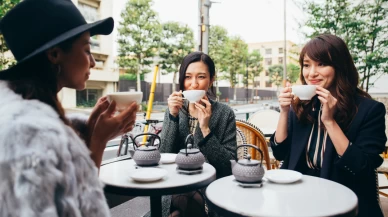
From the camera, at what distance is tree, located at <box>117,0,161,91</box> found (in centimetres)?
2109

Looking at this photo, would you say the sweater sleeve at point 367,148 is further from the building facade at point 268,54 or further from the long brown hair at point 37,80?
the building facade at point 268,54

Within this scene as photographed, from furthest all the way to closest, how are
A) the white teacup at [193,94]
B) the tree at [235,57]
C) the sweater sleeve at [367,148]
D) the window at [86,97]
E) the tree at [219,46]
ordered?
A: the tree at [235,57] → the tree at [219,46] → the window at [86,97] → the white teacup at [193,94] → the sweater sleeve at [367,148]

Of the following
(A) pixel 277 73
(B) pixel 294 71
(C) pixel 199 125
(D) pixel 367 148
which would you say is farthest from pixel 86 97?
(A) pixel 277 73

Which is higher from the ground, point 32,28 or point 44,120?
point 32,28

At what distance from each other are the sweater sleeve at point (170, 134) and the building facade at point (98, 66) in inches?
704

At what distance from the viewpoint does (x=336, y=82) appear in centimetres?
193

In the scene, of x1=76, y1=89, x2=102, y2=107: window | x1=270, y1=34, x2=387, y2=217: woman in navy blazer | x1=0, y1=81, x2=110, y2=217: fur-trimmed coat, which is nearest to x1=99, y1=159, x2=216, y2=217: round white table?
x1=0, y1=81, x2=110, y2=217: fur-trimmed coat

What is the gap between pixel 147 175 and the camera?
1595 millimetres

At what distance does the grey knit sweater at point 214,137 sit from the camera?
214cm

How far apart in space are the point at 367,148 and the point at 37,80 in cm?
172

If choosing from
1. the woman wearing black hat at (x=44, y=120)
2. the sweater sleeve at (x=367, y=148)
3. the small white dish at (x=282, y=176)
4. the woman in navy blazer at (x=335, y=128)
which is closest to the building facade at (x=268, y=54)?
the woman in navy blazer at (x=335, y=128)

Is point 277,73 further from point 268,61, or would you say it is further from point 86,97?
point 86,97

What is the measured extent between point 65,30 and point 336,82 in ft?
5.46

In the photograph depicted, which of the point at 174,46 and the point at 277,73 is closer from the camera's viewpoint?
the point at 174,46
